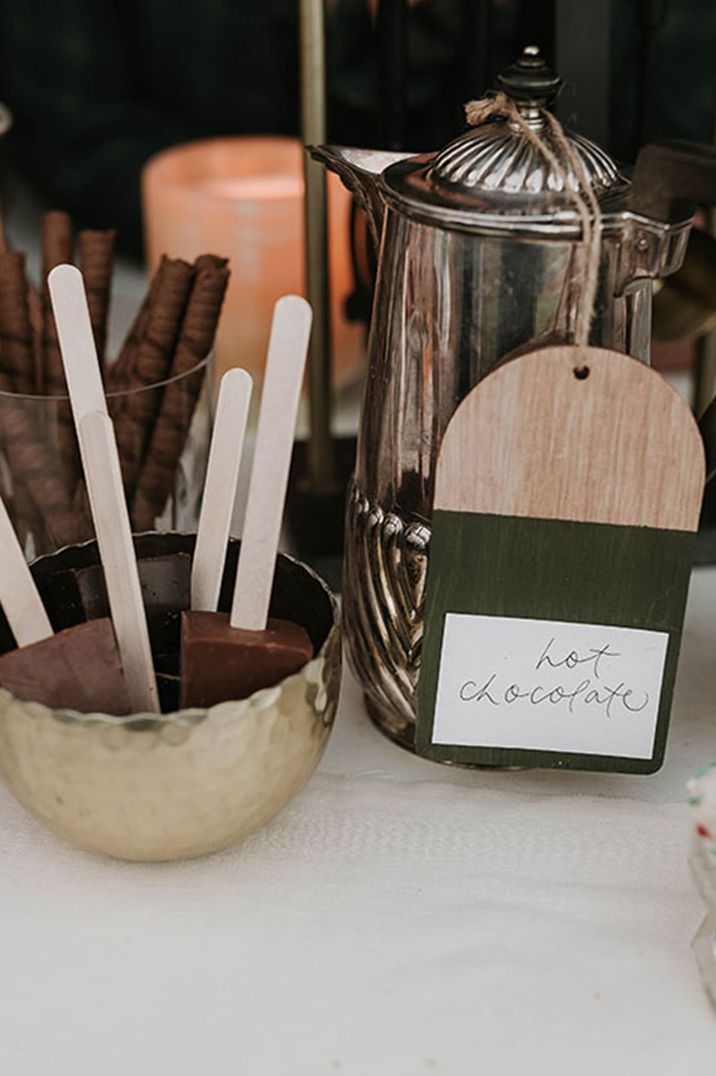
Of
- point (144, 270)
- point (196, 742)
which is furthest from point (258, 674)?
point (144, 270)

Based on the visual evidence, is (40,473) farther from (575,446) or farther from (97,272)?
(575,446)

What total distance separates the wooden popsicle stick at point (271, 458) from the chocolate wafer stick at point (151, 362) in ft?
0.40

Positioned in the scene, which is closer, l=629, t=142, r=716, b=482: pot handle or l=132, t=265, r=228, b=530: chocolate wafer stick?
l=629, t=142, r=716, b=482: pot handle

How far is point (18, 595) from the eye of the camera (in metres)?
0.44

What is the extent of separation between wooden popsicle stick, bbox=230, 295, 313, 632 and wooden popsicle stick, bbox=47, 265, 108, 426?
0.17ft

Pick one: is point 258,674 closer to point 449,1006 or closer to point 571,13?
point 449,1006

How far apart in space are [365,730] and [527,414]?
157 mm

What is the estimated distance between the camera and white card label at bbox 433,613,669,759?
0.44m

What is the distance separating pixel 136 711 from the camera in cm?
44

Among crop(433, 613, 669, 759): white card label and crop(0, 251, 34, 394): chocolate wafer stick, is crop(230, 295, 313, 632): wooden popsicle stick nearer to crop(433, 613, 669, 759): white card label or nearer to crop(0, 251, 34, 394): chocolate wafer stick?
crop(433, 613, 669, 759): white card label

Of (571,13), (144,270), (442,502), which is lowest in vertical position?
(144,270)

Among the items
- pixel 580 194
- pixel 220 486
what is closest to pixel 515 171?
pixel 580 194

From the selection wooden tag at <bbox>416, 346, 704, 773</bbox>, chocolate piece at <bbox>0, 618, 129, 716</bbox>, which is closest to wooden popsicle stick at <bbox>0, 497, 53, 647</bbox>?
chocolate piece at <bbox>0, 618, 129, 716</bbox>

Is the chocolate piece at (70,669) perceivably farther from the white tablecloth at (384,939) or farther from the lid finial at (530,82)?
the lid finial at (530,82)
